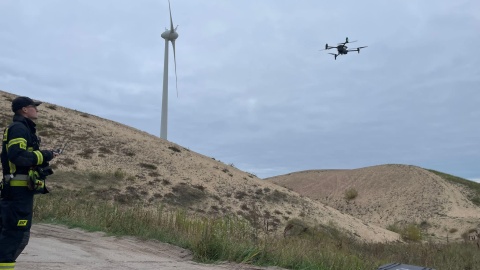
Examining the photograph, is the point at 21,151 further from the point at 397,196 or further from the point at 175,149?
the point at 397,196

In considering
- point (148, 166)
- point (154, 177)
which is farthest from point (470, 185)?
point (154, 177)

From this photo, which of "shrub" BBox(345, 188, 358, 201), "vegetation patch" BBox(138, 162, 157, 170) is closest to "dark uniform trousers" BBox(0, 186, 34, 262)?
"vegetation patch" BBox(138, 162, 157, 170)

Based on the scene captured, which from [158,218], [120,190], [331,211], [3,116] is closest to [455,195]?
[331,211]

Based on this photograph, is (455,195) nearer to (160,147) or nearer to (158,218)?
(160,147)

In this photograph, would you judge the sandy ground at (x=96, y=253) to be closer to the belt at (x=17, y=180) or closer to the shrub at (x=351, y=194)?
the belt at (x=17, y=180)

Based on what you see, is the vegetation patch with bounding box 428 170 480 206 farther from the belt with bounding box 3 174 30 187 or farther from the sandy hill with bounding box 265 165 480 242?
the belt with bounding box 3 174 30 187
